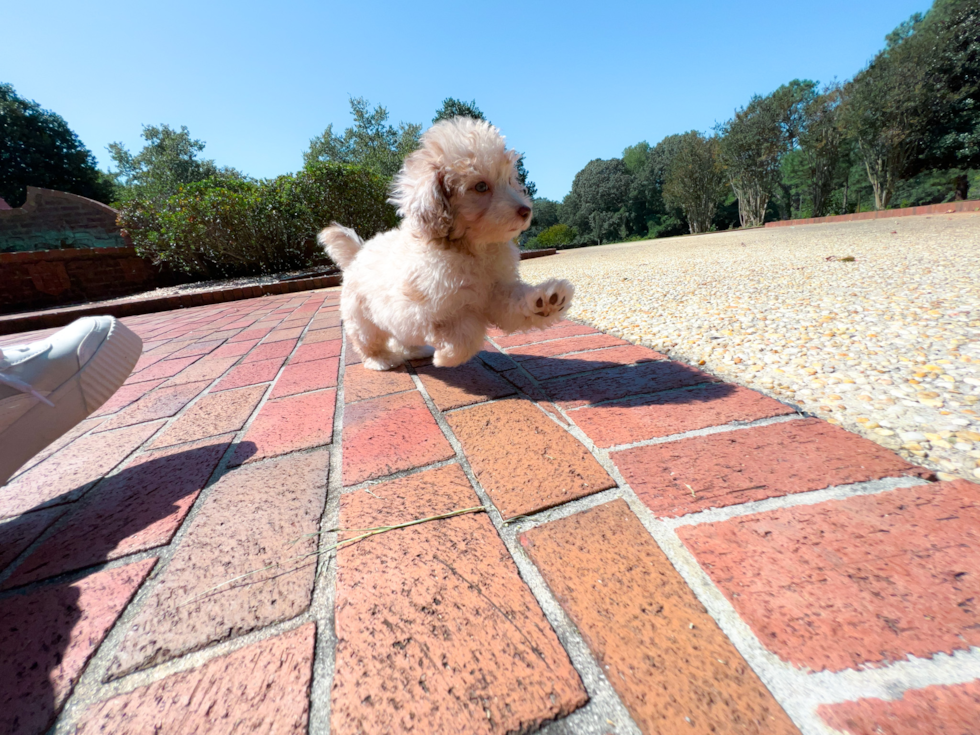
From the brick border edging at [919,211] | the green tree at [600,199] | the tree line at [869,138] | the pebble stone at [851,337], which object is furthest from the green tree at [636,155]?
the pebble stone at [851,337]

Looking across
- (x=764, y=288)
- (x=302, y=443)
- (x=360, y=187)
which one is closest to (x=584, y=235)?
(x=360, y=187)

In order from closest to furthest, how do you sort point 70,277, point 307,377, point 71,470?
point 71,470
point 307,377
point 70,277

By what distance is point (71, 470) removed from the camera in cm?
155

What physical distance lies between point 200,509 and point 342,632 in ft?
2.34

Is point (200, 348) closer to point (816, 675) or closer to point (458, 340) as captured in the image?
point (458, 340)

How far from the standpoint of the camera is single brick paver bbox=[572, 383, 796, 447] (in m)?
1.34

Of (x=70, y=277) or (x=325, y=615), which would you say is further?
(x=70, y=277)

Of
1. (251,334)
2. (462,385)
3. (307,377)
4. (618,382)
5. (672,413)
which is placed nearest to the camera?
(672,413)

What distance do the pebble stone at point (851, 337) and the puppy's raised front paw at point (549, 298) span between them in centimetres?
69

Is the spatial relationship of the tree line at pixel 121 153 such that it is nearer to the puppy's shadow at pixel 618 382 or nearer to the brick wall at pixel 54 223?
the brick wall at pixel 54 223

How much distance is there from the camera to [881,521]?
87 cm

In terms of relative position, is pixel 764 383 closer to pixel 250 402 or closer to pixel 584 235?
pixel 250 402

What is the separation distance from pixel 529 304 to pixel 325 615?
1317 mm

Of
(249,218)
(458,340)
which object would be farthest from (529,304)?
(249,218)
